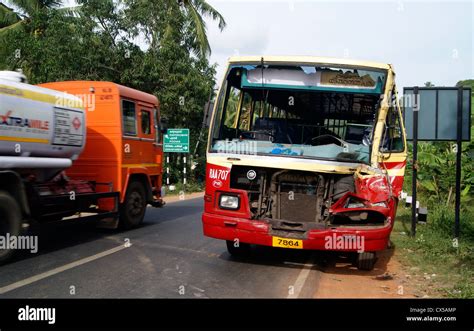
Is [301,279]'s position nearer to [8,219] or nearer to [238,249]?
[238,249]

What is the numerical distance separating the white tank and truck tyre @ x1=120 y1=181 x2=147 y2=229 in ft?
5.81

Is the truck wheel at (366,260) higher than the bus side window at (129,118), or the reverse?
the bus side window at (129,118)

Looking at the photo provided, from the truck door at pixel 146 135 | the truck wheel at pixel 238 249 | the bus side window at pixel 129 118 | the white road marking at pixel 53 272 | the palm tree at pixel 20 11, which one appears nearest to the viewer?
the white road marking at pixel 53 272

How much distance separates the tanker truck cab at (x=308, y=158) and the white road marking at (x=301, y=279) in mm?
469

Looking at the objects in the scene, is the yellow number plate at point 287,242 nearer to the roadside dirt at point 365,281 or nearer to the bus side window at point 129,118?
the roadside dirt at point 365,281

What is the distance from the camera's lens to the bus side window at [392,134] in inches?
253

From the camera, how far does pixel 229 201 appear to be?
6289mm

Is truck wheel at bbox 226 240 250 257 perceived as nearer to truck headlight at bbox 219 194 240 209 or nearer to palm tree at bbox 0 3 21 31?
truck headlight at bbox 219 194 240 209

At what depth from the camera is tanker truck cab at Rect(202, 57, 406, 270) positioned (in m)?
5.88

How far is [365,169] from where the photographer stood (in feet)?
19.4

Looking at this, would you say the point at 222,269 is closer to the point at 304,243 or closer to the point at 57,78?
the point at 304,243

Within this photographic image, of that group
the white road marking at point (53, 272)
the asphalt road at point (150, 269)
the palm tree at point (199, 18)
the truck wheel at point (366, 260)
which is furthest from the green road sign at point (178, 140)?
the truck wheel at point (366, 260)

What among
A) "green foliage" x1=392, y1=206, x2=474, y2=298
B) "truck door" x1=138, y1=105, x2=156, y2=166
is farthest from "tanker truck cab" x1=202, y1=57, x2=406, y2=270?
"truck door" x1=138, y1=105, x2=156, y2=166
